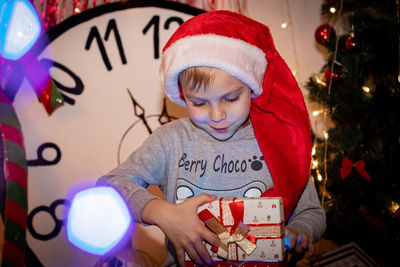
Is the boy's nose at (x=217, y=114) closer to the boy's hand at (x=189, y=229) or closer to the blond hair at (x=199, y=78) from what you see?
the blond hair at (x=199, y=78)

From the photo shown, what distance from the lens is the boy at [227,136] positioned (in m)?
0.85

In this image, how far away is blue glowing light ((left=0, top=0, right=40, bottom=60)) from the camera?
4.71ft

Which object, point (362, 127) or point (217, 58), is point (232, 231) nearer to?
point (217, 58)

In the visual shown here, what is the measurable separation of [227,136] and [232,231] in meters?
0.35

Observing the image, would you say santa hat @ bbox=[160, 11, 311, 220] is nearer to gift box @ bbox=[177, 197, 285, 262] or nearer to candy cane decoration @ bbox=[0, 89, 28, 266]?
gift box @ bbox=[177, 197, 285, 262]

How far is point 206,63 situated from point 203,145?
29cm

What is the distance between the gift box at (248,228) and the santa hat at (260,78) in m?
0.21

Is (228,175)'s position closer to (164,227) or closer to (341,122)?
(164,227)

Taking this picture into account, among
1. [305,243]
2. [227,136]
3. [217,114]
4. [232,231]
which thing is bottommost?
[305,243]

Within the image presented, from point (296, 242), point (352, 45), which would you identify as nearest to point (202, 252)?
point (296, 242)

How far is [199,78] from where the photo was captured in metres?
0.85

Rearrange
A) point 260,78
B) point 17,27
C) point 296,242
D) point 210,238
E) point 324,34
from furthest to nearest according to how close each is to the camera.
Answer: point 324,34 → point 17,27 → point 260,78 → point 296,242 → point 210,238

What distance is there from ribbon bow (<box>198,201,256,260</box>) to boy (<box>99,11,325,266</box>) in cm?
5

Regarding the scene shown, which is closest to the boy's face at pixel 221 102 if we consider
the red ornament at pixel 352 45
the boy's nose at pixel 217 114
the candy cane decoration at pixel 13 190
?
the boy's nose at pixel 217 114
